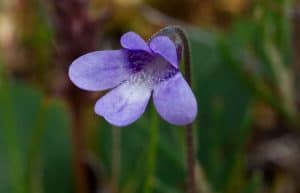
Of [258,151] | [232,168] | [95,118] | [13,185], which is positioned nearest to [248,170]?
[258,151]

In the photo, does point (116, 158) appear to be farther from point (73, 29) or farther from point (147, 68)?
point (147, 68)

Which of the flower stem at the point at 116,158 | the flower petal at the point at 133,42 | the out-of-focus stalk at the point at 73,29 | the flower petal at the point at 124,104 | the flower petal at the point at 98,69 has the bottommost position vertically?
the flower stem at the point at 116,158

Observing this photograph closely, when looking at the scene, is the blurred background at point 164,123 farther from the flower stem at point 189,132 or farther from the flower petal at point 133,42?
the flower petal at point 133,42

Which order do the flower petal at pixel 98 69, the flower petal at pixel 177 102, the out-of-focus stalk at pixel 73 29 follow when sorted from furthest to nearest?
1. the out-of-focus stalk at pixel 73 29
2. the flower petal at pixel 98 69
3. the flower petal at pixel 177 102

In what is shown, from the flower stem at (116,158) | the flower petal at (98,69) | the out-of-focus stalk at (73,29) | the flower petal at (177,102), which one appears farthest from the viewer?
the flower stem at (116,158)

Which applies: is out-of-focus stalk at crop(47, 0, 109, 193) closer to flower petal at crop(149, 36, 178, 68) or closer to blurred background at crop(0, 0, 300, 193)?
blurred background at crop(0, 0, 300, 193)

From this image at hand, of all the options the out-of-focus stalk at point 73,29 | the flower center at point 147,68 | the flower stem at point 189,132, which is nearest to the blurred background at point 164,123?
the out-of-focus stalk at point 73,29
